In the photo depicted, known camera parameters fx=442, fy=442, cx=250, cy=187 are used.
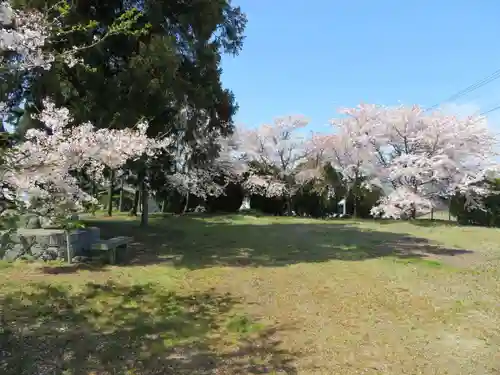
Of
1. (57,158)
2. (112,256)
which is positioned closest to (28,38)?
(57,158)

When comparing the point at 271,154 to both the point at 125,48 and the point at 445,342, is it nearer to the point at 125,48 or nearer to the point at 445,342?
the point at 125,48

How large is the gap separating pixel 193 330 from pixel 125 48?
5.91 metres

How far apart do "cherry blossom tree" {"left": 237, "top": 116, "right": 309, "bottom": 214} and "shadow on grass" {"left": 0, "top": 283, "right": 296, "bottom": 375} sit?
17586mm

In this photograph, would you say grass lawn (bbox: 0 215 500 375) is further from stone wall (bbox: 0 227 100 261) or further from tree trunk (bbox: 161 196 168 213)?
tree trunk (bbox: 161 196 168 213)

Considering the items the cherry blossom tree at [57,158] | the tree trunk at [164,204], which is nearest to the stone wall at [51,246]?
the cherry blossom tree at [57,158]

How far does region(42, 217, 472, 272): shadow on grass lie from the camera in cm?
791

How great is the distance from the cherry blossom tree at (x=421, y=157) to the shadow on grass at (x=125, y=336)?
1666cm

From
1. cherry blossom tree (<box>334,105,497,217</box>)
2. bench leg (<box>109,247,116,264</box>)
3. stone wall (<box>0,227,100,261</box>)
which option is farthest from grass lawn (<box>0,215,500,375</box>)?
cherry blossom tree (<box>334,105,497,217</box>)

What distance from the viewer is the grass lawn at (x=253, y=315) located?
11.9 feet

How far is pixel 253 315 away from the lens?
489 cm

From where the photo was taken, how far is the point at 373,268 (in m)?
7.43

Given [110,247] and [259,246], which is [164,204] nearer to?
[259,246]

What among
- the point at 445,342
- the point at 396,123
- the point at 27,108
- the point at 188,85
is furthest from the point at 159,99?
the point at 396,123

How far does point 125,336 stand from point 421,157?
18.4m
